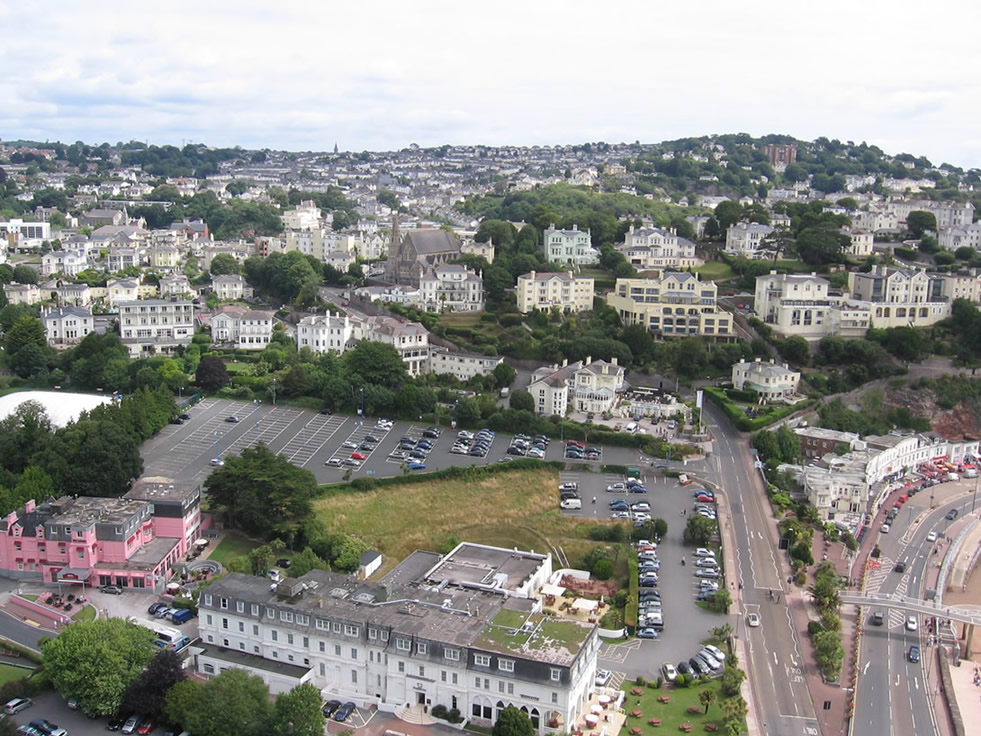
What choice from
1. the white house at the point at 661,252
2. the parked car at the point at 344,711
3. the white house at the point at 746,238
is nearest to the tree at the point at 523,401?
the white house at the point at 661,252

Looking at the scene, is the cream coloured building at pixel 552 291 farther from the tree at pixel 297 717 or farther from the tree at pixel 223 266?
the tree at pixel 297 717

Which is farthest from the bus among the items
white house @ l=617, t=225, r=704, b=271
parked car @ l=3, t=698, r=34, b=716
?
white house @ l=617, t=225, r=704, b=271

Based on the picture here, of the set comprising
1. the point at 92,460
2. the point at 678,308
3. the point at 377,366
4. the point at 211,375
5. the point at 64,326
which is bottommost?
the point at 92,460

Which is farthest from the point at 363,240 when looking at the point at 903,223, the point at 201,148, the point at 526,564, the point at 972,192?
the point at 201,148

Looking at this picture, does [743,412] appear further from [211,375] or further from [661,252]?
[211,375]

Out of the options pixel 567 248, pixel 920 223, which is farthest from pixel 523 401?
pixel 920 223

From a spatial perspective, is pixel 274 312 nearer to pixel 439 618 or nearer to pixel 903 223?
pixel 439 618
